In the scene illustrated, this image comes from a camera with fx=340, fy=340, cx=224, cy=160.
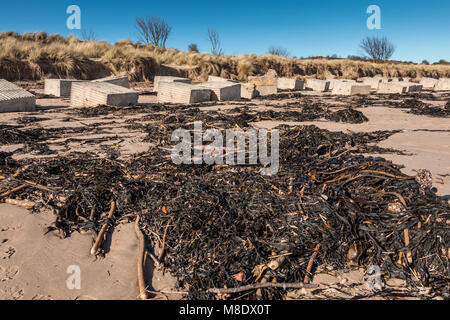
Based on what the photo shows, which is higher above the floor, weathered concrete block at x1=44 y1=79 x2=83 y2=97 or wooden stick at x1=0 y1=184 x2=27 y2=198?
weathered concrete block at x1=44 y1=79 x2=83 y2=97

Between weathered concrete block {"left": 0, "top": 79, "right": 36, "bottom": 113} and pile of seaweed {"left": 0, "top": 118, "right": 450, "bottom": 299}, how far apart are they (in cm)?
546

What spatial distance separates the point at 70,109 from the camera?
9797 millimetres

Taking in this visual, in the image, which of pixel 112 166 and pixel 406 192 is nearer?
pixel 406 192

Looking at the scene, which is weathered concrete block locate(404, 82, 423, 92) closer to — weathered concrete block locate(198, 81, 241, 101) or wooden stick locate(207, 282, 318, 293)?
weathered concrete block locate(198, 81, 241, 101)

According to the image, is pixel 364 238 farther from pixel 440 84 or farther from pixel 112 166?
pixel 440 84

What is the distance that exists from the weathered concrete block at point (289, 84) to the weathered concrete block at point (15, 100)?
45.3 ft

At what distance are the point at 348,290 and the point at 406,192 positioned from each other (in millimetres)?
1369

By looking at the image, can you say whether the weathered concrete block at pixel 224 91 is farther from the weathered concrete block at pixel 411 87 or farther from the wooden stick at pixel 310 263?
the weathered concrete block at pixel 411 87

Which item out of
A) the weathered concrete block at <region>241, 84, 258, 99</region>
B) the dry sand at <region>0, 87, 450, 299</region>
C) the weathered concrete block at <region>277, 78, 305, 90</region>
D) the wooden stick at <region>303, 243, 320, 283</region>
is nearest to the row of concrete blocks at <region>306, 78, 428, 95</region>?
the weathered concrete block at <region>277, 78, 305, 90</region>

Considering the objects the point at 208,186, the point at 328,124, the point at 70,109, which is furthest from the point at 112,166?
the point at 70,109

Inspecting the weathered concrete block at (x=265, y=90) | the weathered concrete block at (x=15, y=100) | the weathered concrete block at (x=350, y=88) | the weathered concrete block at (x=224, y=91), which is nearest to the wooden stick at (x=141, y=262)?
the weathered concrete block at (x=15, y=100)

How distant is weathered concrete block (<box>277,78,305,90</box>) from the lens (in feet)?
63.6

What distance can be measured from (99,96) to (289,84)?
12.4 metres
